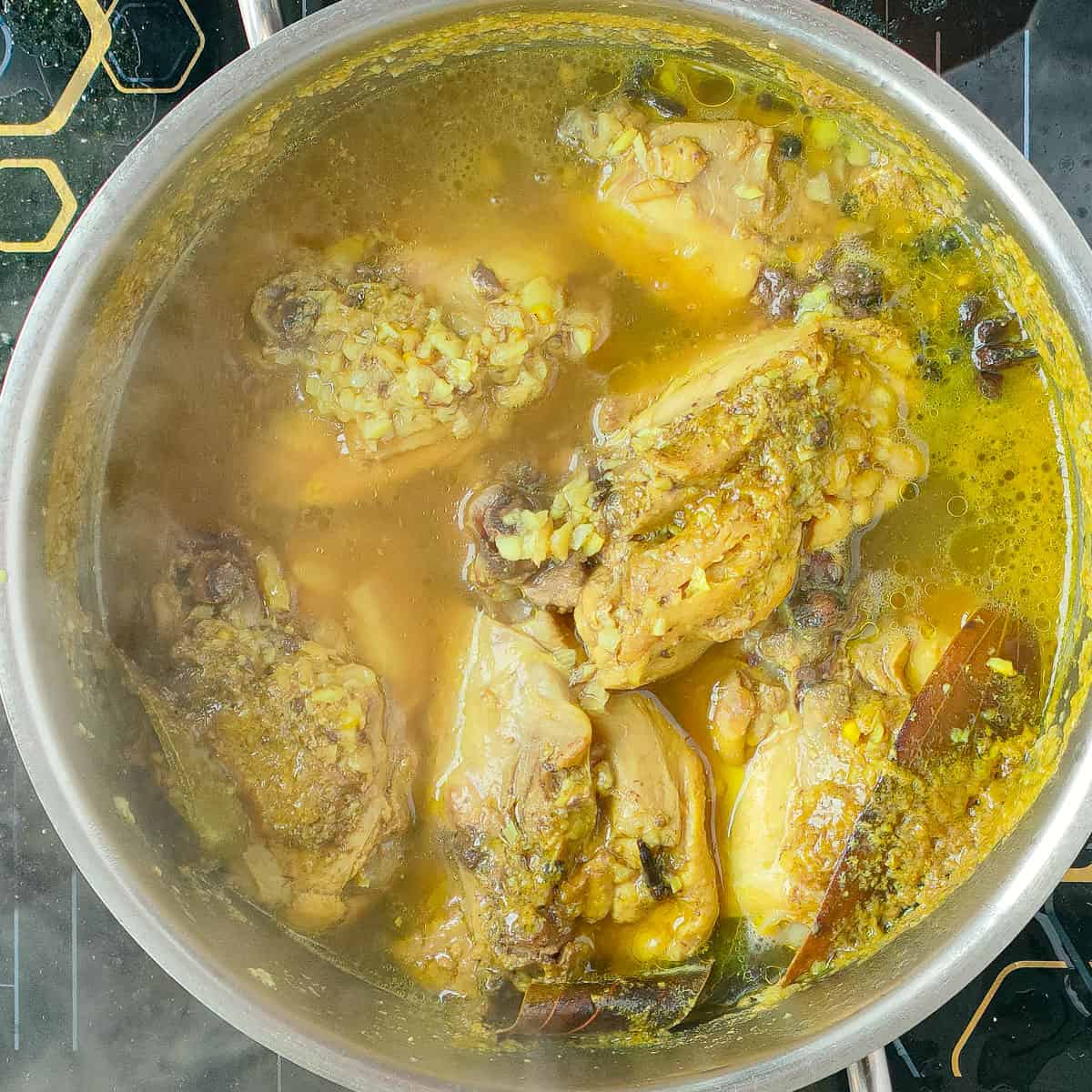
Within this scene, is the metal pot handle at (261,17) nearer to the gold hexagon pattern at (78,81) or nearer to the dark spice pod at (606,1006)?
the gold hexagon pattern at (78,81)

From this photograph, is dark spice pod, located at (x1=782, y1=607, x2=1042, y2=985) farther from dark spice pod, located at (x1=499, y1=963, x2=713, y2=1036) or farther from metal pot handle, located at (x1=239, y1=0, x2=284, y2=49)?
metal pot handle, located at (x1=239, y1=0, x2=284, y2=49)

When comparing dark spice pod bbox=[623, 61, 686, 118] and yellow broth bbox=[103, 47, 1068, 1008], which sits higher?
dark spice pod bbox=[623, 61, 686, 118]

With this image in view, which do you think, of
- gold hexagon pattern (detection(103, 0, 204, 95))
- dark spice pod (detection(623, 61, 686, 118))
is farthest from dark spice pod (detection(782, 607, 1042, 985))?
gold hexagon pattern (detection(103, 0, 204, 95))

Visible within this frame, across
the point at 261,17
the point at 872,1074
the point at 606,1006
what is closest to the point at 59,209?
the point at 261,17

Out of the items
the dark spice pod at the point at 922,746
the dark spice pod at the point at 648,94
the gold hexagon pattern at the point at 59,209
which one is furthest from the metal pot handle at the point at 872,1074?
the gold hexagon pattern at the point at 59,209

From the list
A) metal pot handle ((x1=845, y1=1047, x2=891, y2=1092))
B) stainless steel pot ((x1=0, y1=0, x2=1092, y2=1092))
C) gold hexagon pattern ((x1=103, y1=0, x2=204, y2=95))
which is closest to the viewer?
stainless steel pot ((x1=0, y1=0, x2=1092, y2=1092))

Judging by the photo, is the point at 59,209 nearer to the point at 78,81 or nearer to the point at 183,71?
the point at 78,81

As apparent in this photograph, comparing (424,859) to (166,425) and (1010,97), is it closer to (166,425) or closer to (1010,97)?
(166,425)
